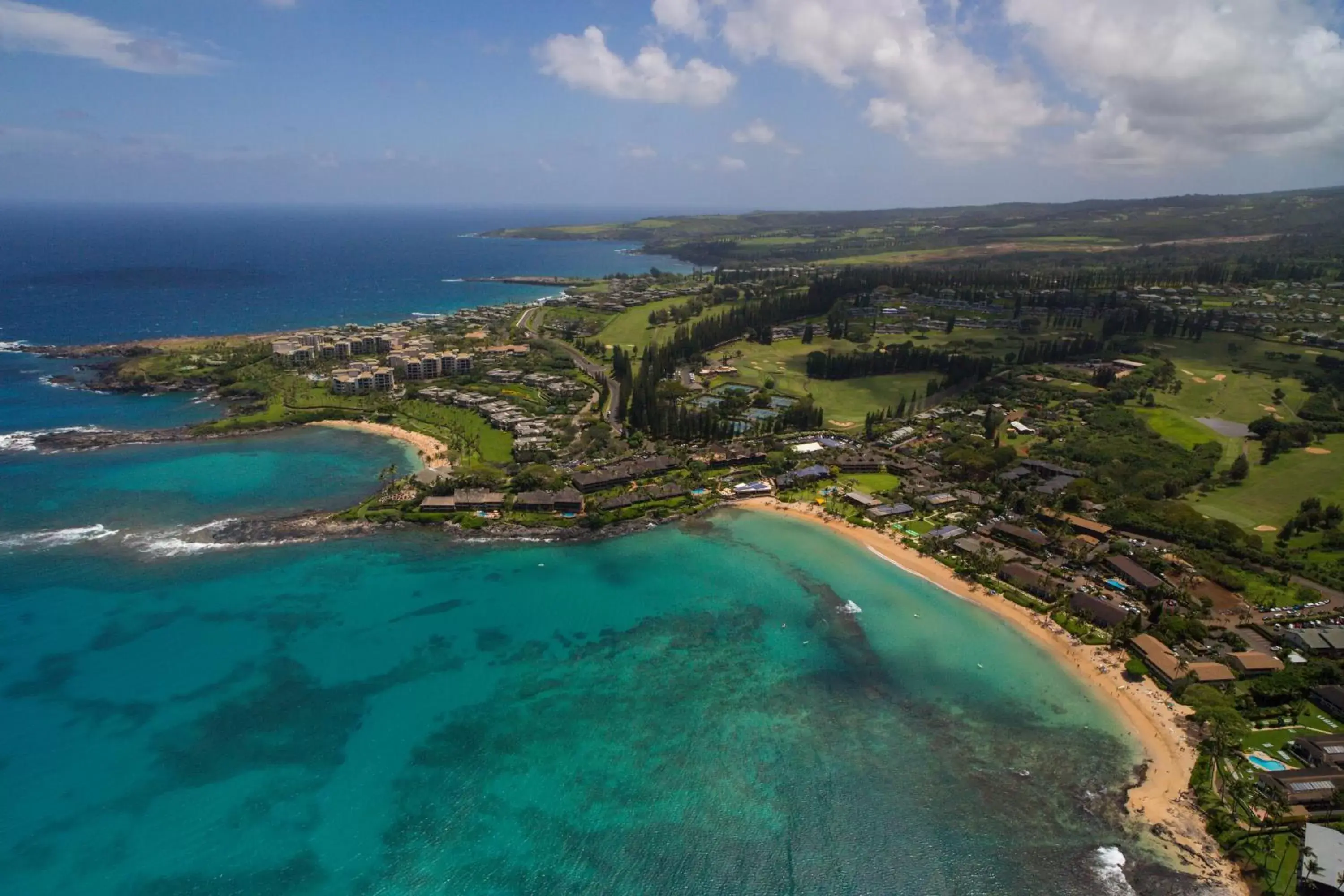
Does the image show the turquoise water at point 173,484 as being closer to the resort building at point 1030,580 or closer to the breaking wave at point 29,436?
the breaking wave at point 29,436

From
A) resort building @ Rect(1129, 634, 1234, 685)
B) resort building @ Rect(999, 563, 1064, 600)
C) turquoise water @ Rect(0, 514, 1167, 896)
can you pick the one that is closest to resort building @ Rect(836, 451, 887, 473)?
turquoise water @ Rect(0, 514, 1167, 896)

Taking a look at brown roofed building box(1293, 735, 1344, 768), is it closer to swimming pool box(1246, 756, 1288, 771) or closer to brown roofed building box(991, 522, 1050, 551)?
swimming pool box(1246, 756, 1288, 771)

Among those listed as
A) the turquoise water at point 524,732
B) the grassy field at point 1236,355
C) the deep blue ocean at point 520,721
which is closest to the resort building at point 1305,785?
the deep blue ocean at point 520,721

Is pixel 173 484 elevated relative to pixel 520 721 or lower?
elevated

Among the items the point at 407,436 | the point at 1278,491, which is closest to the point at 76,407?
the point at 407,436

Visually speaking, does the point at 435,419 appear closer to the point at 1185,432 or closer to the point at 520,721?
the point at 520,721

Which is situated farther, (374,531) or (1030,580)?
(374,531)

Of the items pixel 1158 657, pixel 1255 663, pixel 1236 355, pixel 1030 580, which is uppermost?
pixel 1236 355
